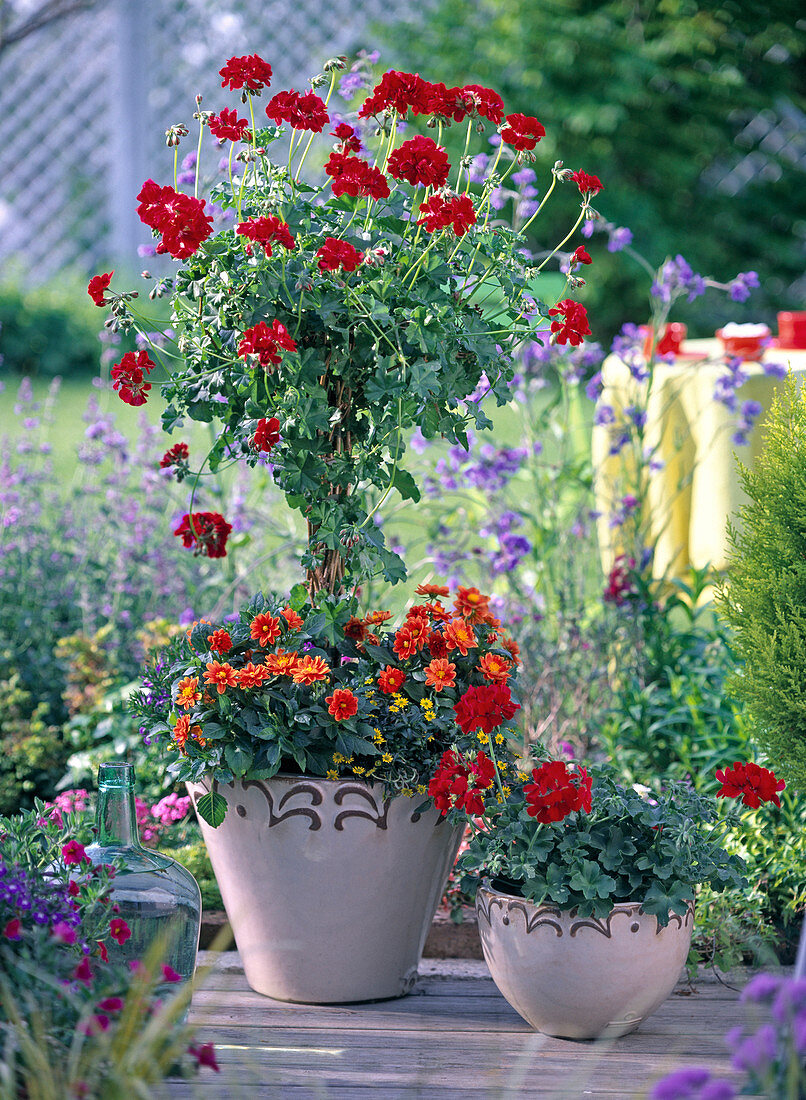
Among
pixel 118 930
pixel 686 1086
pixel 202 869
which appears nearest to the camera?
pixel 686 1086

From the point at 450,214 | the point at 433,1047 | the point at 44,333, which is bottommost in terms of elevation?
the point at 433,1047

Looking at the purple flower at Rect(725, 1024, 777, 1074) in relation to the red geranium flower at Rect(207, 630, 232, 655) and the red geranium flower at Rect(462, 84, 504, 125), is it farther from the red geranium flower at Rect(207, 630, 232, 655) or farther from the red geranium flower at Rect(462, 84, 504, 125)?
the red geranium flower at Rect(462, 84, 504, 125)

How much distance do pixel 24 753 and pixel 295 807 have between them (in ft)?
3.56

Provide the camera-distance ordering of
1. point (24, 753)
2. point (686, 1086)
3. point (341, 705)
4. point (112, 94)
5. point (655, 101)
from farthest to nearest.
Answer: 1. point (112, 94)
2. point (655, 101)
3. point (24, 753)
4. point (341, 705)
5. point (686, 1086)

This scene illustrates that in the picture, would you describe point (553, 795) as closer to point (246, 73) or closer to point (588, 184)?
point (588, 184)

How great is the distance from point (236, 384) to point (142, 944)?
0.85 metres

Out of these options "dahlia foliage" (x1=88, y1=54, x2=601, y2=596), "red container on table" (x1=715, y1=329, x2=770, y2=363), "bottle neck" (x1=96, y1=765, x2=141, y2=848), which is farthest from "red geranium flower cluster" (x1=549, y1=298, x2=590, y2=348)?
"red container on table" (x1=715, y1=329, x2=770, y2=363)

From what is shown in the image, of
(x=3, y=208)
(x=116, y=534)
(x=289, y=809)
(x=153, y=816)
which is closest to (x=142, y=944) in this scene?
(x=289, y=809)

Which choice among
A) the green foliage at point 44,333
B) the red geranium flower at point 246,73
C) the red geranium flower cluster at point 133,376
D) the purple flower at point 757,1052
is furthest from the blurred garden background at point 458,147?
the purple flower at point 757,1052

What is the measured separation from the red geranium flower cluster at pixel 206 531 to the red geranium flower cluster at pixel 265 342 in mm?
408

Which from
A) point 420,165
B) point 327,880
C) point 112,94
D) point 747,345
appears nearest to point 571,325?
point 420,165

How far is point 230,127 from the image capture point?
1.79 meters

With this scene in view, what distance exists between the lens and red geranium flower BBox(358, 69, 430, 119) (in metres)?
1.75

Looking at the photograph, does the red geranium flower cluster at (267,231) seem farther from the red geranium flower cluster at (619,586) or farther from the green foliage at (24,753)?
the green foliage at (24,753)
